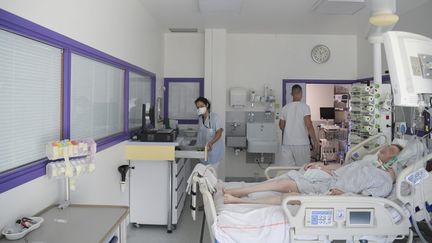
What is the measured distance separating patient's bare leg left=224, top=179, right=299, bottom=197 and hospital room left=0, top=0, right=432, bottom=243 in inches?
0.4

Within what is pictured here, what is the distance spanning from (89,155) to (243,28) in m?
3.59

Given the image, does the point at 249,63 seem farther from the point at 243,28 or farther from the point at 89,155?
the point at 89,155

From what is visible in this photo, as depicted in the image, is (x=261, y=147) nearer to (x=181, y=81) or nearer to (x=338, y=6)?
(x=181, y=81)

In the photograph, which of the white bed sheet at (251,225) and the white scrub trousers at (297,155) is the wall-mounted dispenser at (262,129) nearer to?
the white scrub trousers at (297,155)

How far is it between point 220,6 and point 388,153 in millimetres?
2388

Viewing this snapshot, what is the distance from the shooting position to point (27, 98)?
1.67 metres

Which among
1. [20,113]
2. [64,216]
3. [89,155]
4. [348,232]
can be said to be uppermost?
[20,113]

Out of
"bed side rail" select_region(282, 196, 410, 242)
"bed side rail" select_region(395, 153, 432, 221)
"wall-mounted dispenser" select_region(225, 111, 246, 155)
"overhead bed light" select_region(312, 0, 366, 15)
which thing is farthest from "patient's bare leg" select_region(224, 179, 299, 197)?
"wall-mounted dispenser" select_region(225, 111, 246, 155)

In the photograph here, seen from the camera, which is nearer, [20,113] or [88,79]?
[20,113]

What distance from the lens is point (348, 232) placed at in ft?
6.30

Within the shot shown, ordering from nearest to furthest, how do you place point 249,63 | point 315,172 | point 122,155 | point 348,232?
1. point 348,232
2. point 315,172
3. point 122,155
4. point 249,63

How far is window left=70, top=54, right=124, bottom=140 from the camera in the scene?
2.22m

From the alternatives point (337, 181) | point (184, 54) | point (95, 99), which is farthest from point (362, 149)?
point (184, 54)

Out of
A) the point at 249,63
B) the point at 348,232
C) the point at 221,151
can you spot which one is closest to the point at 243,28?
the point at 249,63
